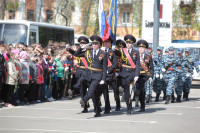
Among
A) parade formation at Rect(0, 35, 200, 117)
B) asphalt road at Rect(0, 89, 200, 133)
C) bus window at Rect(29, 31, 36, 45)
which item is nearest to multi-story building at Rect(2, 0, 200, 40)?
bus window at Rect(29, 31, 36, 45)

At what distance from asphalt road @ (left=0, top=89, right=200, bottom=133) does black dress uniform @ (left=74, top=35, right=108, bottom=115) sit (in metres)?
0.63

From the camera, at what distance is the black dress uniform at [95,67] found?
13.8 metres

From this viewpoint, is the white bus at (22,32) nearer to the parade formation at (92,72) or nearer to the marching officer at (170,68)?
the parade formation at (92,72)

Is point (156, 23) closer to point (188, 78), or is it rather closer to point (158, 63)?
point (188, 78)

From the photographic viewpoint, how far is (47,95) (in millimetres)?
18609

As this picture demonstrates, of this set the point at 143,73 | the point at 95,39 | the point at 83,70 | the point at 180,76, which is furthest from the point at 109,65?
the point at 180,76

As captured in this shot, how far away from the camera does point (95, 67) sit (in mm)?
13977

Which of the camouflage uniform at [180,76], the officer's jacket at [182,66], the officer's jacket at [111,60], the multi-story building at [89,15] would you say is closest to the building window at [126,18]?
the multi-story building at [89,15]

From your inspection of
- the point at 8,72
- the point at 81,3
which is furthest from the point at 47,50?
the point at 81,3

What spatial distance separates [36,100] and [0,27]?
30.7ft

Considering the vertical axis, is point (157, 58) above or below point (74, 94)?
above

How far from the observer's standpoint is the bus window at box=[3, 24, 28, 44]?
25891 millimetres

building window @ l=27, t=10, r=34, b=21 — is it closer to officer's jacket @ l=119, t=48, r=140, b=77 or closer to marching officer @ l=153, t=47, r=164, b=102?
marching officer @ l=153, t=47, r=164, b=102

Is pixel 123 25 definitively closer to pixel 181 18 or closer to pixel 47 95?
pixel 181 18
